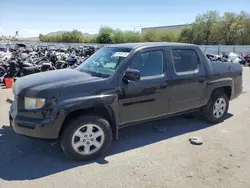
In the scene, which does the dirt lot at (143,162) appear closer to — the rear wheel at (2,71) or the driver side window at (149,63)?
the driver side window at (149,63)

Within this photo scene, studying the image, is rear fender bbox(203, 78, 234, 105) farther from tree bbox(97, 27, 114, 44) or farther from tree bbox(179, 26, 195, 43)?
tree bbox(97, 27, 114, 44)

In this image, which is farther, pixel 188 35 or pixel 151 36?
pixel 151 36

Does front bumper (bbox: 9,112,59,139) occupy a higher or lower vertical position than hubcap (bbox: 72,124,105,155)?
higher

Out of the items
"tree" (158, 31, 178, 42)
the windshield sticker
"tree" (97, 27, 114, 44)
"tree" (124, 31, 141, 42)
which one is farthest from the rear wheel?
"tree" (124, 31, 141, 42)

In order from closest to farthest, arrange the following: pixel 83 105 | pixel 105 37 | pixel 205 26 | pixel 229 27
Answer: pixel 83 105, pixel 229 27, pixel 205 26, pixel 105 37

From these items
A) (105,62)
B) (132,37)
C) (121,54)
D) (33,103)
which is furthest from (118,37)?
(33,103)

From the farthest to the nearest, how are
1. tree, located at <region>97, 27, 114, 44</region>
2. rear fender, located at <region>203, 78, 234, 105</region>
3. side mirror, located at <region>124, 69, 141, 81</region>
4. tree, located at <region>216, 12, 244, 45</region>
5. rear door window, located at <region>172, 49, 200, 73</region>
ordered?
tree, located at <region>97, 27, 114, 44</region>, tree, located at <region>216, 12, 244, 45</region>, rear fender, located at <region>203, 78, 234, 105</region>, rear door window, located at <region>172, 49, 200, 73</region>, side mirror, located at <region>124, 69, 141, 81</region>

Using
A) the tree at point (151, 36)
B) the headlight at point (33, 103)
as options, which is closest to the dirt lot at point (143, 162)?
the headlight at point (33, 103)

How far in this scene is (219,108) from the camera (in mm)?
5609

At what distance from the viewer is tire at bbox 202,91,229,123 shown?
214 inches

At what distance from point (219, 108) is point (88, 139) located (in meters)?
3.26

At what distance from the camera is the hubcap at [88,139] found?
12.1 ft

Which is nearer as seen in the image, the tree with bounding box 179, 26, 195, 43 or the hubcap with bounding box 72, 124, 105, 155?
the hubcap with bounding box 72, 124, 105, 155

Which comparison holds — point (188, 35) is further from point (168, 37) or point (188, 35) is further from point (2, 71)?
point (2, 71)
